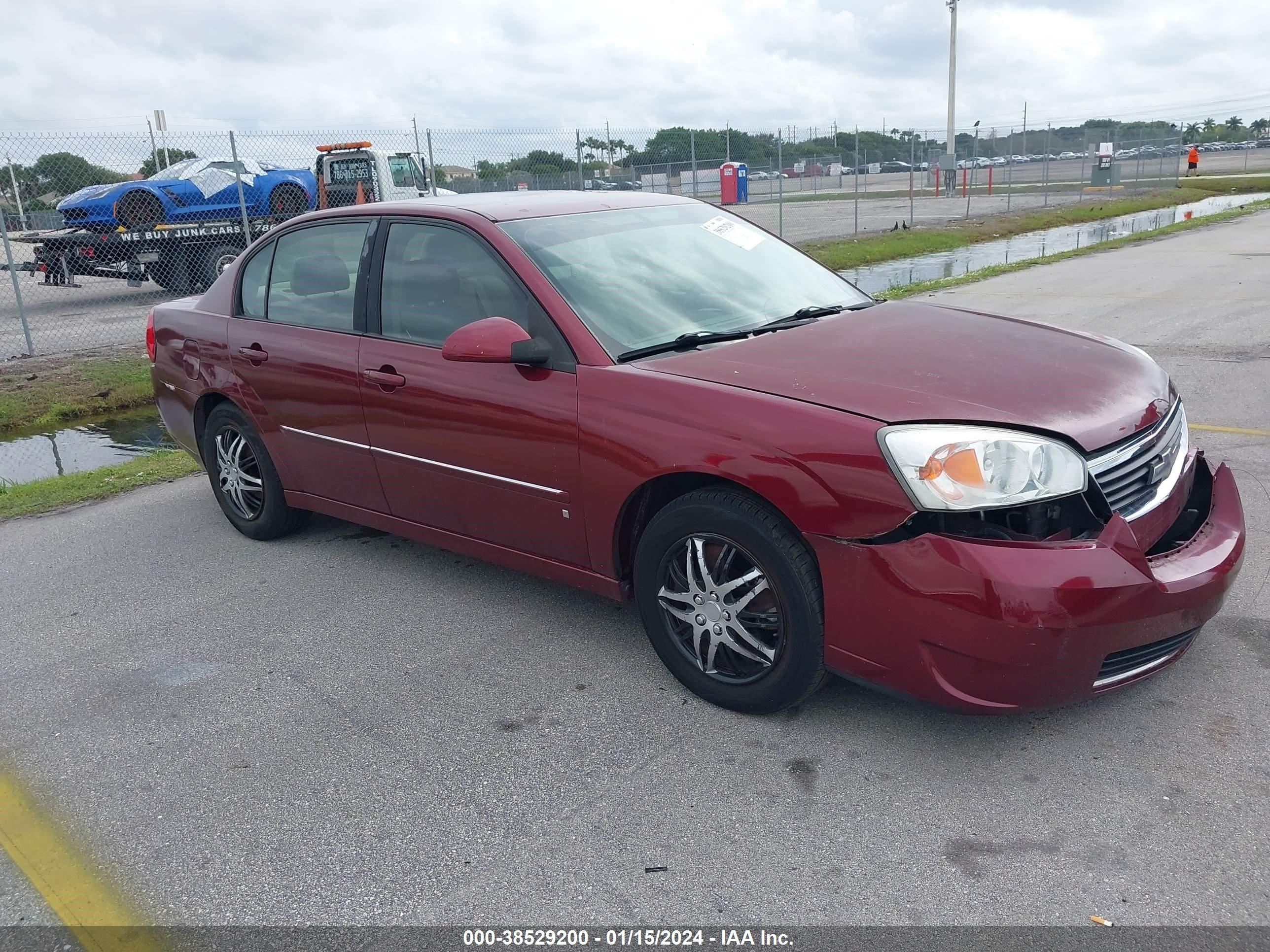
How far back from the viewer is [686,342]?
12.2ft

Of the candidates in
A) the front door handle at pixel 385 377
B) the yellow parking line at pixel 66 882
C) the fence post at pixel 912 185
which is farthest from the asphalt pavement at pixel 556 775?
the fence post at pixel 912 185

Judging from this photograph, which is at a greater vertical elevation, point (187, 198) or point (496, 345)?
point (187, 198)

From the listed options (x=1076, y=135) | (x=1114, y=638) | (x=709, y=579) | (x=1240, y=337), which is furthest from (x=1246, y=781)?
(x=1076, y=135)

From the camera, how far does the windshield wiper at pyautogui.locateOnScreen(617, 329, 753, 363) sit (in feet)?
11.9

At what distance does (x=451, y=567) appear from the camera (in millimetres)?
4840

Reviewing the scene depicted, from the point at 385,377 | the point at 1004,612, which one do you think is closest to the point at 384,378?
the point at 385,377

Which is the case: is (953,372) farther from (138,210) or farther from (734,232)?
(138,210)

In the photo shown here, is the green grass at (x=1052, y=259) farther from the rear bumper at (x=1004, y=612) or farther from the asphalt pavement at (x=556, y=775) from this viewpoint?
the rear bumper at (x=1004, y=612)

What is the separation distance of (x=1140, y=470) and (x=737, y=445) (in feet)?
3.97

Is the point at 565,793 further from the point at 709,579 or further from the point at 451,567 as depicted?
the point at 451,567

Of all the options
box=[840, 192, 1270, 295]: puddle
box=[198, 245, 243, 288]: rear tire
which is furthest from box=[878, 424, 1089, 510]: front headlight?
box=[198, 245, 243, 288]: rear tire

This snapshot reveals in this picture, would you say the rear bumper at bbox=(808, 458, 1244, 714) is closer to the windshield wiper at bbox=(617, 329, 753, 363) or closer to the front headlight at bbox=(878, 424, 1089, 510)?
the front headlight at bbox=(878, 424, 1089, 510)

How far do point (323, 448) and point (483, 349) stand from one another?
1.41 meters

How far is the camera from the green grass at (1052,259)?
44.3ft
